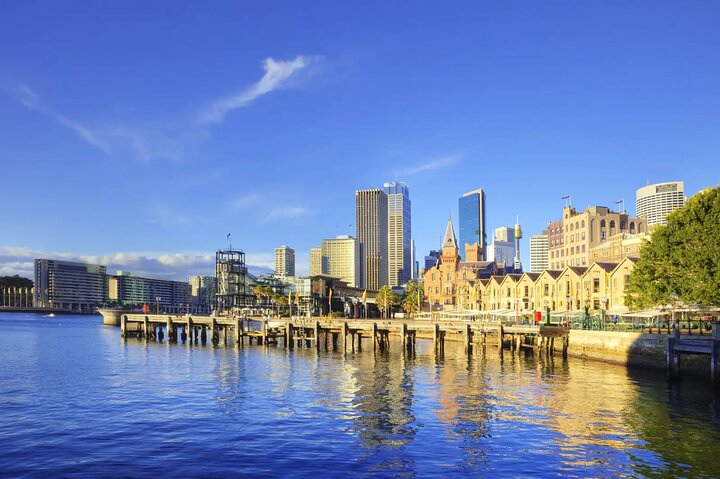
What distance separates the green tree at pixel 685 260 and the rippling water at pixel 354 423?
35.1 feet

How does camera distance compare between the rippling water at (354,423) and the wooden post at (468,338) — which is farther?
the wooden post at (468,338)

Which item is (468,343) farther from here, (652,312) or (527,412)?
(527,412)

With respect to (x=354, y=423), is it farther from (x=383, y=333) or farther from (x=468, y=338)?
(x=383, y=333)

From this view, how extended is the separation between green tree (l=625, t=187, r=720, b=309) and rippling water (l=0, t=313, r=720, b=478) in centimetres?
1070

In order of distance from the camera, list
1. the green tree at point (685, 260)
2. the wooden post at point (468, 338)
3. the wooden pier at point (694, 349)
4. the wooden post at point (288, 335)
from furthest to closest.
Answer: the wooden post at point (288, 335) < the wooden post at point (468, 338) < the green tree at point (685, 260) < the wooden pier at point (694, 349)

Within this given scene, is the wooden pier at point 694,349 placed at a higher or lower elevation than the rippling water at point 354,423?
higher

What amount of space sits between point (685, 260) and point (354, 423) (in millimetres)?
44848

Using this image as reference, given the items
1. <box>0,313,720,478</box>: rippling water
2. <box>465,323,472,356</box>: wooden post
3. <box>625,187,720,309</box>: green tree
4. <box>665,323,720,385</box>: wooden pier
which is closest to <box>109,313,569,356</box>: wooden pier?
<box>465,323,472,356</box>: wooden post

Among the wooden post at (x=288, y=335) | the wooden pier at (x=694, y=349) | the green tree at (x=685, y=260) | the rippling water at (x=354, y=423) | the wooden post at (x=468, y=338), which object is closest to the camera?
the rippling water at (x=354, y=423)

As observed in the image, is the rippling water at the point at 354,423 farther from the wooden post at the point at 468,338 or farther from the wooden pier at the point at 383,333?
the wooden pier at the point at 383,333

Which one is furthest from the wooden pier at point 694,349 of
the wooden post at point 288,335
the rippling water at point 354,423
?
the wooden post at point 288,335

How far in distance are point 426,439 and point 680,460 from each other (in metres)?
11.8

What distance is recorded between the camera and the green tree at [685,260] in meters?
61.4

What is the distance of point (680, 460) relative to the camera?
28.1 meters
